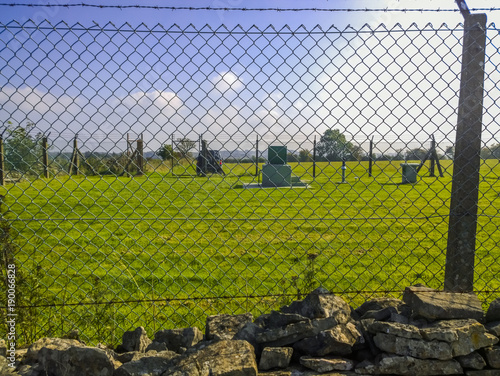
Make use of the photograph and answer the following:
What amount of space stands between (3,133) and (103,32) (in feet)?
2.80

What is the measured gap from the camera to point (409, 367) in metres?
2.37

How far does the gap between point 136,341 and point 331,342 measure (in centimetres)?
126

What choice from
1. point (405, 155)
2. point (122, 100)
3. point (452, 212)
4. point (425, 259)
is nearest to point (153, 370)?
point (122, 100)

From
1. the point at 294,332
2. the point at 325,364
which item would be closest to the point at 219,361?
the point at 294,332

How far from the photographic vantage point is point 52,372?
Answer: 2355 millimetres

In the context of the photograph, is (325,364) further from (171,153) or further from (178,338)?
(171,153)

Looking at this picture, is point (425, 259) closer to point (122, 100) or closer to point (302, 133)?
point (302, 133)

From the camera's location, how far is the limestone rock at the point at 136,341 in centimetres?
267

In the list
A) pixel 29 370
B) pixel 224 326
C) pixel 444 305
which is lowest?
pixel 29 370

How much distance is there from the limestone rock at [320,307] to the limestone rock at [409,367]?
1.25 feet

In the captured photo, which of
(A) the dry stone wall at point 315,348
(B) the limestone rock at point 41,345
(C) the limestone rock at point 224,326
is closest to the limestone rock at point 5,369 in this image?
(A) the dry stone wall at point 315,348

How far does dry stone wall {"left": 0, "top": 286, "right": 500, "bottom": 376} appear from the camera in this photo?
2.30m

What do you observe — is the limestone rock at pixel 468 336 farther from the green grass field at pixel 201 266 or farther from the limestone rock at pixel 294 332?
the limestone rock at pixel 294 332

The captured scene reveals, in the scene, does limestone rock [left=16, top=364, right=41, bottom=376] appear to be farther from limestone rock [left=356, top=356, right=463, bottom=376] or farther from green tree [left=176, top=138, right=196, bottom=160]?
limestone rock [left=356, top=356, right=463, bottom=376]
